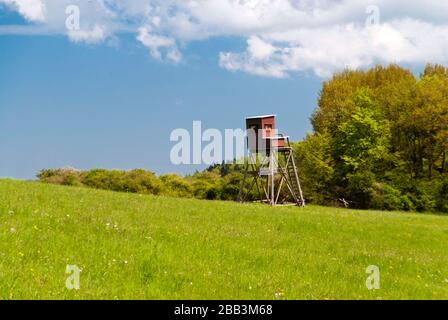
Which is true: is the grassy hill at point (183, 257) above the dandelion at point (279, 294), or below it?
above

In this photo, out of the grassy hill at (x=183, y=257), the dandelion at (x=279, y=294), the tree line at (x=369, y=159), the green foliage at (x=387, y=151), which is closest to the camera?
the grassy hill at (x=183, y=257)

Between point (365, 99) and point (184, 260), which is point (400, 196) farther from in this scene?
point (184, 260)

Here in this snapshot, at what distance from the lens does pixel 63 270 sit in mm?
11266

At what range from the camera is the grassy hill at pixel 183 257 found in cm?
1105

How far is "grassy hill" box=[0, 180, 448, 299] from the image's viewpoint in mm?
11047

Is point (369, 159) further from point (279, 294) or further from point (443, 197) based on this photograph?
point (279, 294)

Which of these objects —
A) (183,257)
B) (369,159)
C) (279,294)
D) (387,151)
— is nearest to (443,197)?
(387,151)

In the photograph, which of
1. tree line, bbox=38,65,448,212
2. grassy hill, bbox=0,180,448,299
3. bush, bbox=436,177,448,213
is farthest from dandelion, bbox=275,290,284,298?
bush, bbox=436,177,448,213

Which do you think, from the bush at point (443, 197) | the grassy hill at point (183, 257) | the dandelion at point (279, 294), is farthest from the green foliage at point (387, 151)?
the dandelion at point (279, 294)

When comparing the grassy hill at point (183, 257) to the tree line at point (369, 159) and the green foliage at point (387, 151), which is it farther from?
the tree line at point (369, 159)

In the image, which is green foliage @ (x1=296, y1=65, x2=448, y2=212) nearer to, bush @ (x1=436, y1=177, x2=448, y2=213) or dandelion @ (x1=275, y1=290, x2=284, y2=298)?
bush @ (x1=436, y1=177, x2=448, y2=213)
